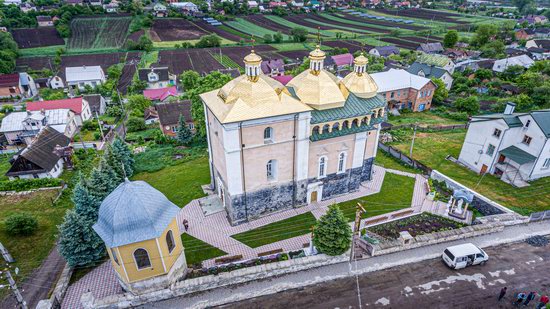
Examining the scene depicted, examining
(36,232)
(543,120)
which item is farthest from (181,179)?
(543,120)

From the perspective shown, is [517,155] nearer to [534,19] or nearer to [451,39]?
[451,39]

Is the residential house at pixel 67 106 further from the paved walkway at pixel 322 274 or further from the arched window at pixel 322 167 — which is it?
the arched window at pixel 322 167

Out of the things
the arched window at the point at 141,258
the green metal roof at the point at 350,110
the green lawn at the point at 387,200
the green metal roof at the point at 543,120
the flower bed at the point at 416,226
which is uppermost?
the green metal roof at the point at 350,110

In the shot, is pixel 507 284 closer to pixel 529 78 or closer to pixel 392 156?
pixel 392 156

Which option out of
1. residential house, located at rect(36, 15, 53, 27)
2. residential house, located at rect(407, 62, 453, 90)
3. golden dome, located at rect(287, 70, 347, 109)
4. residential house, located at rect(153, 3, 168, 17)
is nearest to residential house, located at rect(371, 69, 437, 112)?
residential house, located at rect(407, 62, 453, 90)

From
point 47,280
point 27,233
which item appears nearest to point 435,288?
point 47,280

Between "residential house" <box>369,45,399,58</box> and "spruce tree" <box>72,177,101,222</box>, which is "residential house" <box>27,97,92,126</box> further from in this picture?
"residential house" <box>369,45,399,58</box>

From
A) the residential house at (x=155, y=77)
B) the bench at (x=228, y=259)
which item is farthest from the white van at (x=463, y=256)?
the residential house at (x=155, y=77)
